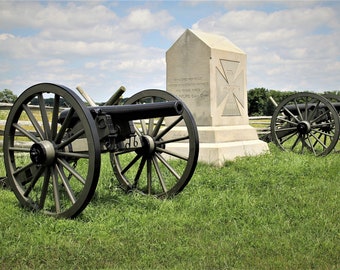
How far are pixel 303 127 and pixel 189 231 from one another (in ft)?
21.5

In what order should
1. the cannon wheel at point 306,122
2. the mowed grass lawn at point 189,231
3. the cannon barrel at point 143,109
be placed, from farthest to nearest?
the cannon wheel at point 306,122 → the cannon barrel at point 143,109 → the mowed grass lawn at point 189,231

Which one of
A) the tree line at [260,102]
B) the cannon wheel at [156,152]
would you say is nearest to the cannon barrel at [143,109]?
the cannon wheel at [156,152]

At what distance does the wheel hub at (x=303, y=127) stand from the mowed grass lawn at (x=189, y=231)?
3725 millimetres

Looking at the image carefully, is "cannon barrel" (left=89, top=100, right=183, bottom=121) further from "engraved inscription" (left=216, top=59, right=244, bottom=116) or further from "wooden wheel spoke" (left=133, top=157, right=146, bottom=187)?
"engraved inscription" (left=216, top=59, right=244, bottom=116)

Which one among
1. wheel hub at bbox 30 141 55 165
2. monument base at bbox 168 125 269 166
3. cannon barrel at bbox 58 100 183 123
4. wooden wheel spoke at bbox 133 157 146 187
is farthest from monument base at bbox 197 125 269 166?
wheel hub at bbox 30 141 55 165

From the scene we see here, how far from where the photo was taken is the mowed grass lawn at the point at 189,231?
3.71m

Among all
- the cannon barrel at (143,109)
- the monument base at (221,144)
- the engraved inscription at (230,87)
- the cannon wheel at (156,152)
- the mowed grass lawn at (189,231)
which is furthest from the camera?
the engraved inscription at (230,87)

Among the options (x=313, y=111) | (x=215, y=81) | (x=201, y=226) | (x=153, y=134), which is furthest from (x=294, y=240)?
(x=313, y=111)

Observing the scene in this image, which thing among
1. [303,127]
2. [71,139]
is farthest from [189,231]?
[303,127]

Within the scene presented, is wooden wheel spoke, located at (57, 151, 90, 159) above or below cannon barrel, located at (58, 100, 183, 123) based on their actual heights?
below

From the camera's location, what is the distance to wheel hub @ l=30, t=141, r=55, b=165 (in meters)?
4.63

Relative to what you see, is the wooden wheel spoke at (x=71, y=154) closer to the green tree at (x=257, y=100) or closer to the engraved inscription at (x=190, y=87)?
the engraved inscription at (x=190, y=87)

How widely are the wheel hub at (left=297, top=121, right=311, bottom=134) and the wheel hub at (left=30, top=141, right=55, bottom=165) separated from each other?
7.05m

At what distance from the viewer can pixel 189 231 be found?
450cm
